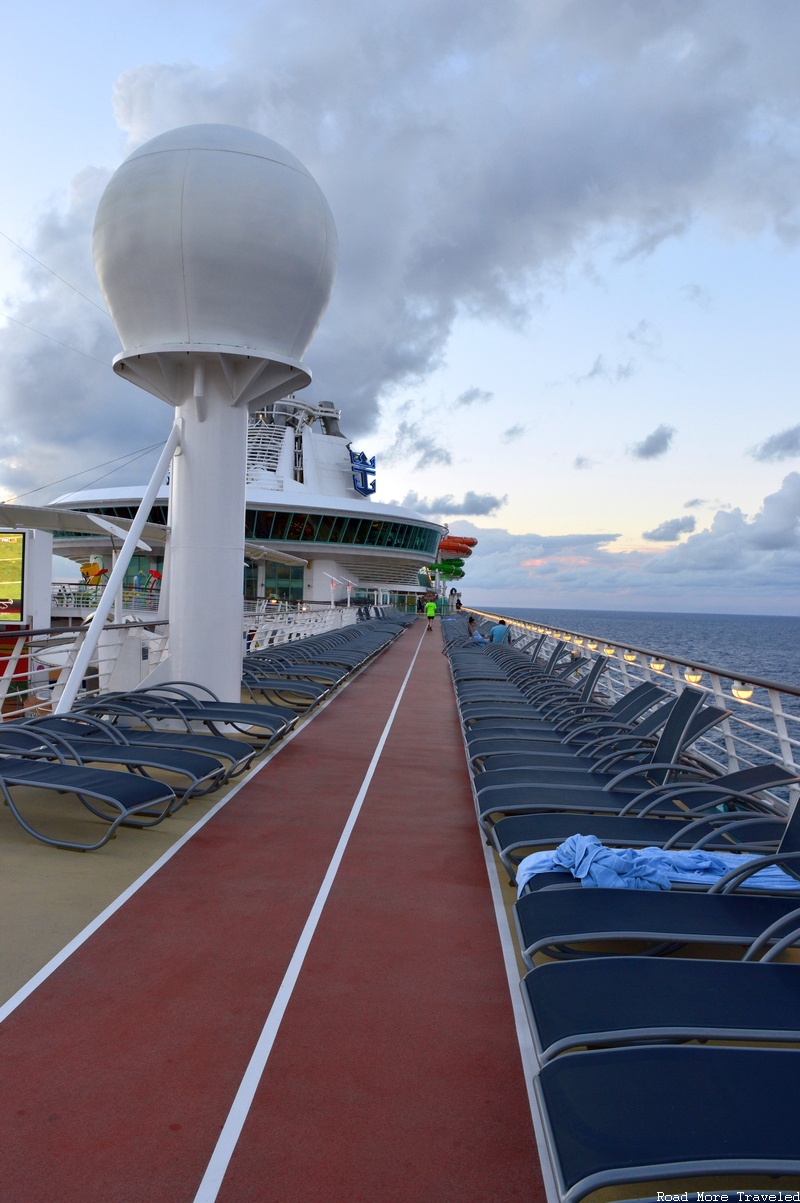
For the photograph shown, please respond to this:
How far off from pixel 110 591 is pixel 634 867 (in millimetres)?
5132

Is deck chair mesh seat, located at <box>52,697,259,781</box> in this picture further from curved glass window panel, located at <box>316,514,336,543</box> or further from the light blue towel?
curved glass window panel, located at <box>316,514,336,543</box>

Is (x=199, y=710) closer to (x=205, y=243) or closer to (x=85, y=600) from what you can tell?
(x=205, y=243)

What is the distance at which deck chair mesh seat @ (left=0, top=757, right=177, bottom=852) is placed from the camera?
13.6ft

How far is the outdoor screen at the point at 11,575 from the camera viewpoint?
13.3 m

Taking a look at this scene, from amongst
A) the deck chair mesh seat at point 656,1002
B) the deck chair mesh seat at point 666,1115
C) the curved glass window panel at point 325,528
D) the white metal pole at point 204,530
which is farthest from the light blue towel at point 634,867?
the curved glass window panel at point 325,528

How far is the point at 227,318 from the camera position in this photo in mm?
7715

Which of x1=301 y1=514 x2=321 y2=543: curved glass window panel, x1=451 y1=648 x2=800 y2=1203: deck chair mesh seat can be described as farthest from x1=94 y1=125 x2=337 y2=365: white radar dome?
x1=301 y1=514 x2=321 y2=543: curved glass window panel

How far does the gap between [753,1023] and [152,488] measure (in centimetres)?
675

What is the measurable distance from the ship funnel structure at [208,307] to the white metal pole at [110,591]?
0.28 meters

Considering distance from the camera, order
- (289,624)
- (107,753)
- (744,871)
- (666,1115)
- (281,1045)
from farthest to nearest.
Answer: (289,624)
(107,753)
(744,871)
(281,1045)
(666,1115)

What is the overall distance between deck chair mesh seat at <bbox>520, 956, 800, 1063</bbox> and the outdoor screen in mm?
13053

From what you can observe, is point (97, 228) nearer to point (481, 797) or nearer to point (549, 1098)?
point (481, 797)

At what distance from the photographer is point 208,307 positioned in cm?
764

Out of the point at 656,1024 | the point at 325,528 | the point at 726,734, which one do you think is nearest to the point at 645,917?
the point at 656,1024
